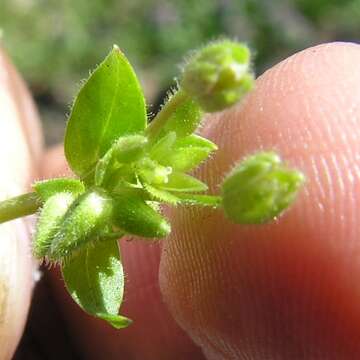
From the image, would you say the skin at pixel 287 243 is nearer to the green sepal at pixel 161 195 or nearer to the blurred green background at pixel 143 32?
the green sepal at pixel 161 195

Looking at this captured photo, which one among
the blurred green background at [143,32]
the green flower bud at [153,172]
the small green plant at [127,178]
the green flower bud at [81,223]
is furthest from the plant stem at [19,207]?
the blurred green background at [143,32]

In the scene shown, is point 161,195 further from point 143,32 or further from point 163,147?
point 143,32

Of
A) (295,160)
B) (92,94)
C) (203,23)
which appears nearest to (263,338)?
(295,160)

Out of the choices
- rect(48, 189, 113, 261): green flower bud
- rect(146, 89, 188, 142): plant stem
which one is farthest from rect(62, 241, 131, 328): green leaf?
rect(146, 89, 188, 142): plant stem

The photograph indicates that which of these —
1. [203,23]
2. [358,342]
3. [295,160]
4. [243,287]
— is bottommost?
[358,342]

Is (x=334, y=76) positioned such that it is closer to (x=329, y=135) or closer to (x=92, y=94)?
(x=329, y=135)

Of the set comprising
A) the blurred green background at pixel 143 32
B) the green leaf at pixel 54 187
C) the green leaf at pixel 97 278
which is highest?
the blurred green background at pixel 143 32
